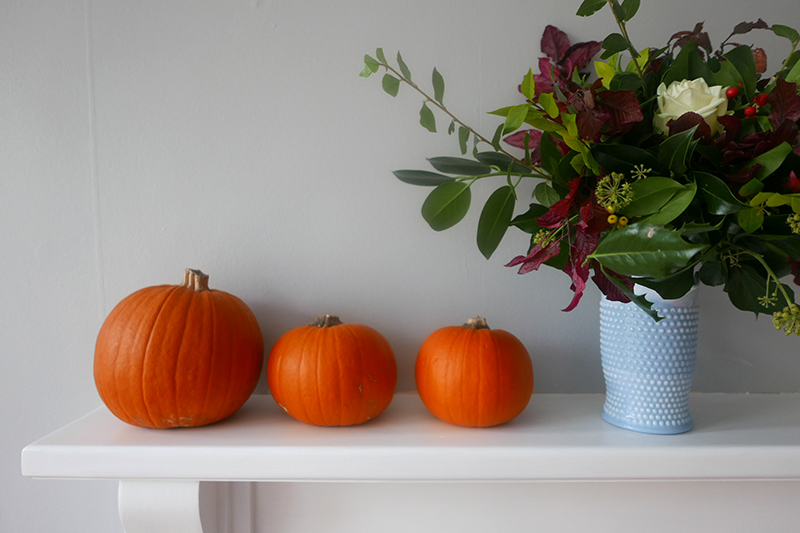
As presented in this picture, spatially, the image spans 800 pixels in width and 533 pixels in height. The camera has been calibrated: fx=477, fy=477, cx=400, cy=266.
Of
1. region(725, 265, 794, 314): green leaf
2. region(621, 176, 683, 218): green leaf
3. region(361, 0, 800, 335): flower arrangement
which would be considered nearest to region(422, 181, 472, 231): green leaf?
region(361, 0, 800, 335): flower arrangement

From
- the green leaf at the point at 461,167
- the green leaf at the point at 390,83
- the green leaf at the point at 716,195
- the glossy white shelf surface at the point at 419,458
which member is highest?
the green leaf at the point at 390,83

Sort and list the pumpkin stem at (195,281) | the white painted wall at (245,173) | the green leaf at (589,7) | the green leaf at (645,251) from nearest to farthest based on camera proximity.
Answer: the green leaf at (645,251)
the green leaf at (589,7)
the pumpkin stem at (195,281)
the white painted wall at (245,173)

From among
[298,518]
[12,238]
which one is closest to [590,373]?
[298,518]

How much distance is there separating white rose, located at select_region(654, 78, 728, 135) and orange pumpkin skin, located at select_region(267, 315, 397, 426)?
0.44m

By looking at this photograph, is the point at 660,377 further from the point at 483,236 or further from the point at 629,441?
the point at 483,236

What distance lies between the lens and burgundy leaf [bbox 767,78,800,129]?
1.62ft

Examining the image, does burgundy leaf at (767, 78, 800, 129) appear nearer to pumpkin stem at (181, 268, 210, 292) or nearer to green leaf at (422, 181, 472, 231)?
green leaf at (422, 181, 472, 231)

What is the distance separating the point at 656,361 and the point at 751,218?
195mm

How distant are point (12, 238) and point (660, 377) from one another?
0.97m

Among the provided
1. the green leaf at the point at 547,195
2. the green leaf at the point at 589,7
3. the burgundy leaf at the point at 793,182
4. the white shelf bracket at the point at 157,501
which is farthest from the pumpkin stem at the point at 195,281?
the burgundy leaf at the point at 793,182

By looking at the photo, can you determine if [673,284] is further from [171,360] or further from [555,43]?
[171,360]

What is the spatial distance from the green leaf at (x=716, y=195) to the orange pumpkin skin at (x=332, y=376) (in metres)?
0.42

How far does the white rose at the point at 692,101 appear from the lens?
51 cm

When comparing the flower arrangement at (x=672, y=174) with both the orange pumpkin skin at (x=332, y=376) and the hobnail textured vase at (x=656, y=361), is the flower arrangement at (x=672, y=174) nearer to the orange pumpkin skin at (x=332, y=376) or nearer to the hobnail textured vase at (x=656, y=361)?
the hobnail textured vase at (x=656, y=361)
